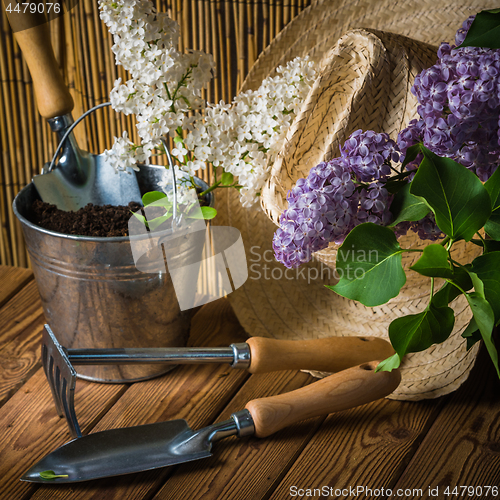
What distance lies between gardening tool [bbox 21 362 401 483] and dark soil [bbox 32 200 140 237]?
268 millimetres

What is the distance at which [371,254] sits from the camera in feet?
1.41

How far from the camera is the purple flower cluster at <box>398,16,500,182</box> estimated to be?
43 centimetres

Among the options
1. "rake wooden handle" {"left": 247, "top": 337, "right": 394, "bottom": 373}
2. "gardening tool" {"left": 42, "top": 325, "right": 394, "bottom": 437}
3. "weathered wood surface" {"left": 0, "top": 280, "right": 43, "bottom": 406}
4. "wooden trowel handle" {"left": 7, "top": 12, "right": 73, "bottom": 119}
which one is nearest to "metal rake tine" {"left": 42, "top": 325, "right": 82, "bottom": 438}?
"gardening tool" {"left": 42, "top": 325, "right": 394, "bottom": 437}

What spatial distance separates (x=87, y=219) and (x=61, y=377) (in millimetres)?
228

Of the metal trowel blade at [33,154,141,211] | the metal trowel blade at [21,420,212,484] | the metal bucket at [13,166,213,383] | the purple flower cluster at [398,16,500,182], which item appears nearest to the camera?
the purple flower cluster at [398,16,500,182]

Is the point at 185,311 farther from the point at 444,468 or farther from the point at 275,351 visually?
the point at 444,468

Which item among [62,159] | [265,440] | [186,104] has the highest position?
[186,104]

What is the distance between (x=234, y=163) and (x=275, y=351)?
0.26 metres

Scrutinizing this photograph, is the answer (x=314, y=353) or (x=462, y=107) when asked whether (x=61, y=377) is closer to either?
(x=314, y=353)

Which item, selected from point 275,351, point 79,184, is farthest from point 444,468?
point 79,184

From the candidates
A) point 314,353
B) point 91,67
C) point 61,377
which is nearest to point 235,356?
point 314,353

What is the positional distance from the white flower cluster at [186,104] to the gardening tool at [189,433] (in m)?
0.28

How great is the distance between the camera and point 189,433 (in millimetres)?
630

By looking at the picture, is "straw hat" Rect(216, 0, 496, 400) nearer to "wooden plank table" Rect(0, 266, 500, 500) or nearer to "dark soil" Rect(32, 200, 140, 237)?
"wooden plank table" Rect(0, 266, 500, 500)
